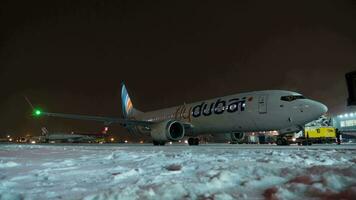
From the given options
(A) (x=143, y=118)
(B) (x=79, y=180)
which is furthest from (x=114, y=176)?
(A) (x=143, y=118)

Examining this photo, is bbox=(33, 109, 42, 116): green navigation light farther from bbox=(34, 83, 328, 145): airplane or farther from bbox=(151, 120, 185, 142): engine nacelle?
bbox=(151, 120, 185, 142): engine nacelle

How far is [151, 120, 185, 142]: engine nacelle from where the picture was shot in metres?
21.8

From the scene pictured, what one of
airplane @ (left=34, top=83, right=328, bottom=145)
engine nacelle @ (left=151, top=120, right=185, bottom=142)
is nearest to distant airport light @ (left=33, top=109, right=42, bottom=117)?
airplane @ (left=34, top=83, right=328, bottom=145)

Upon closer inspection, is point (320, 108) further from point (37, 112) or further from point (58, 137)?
point (58, 137)

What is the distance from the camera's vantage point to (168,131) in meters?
21.7

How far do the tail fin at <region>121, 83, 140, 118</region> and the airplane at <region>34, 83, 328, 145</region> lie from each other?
7.97 meters

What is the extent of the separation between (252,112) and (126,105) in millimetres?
20809

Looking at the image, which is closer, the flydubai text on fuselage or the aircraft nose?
the aircraft nose

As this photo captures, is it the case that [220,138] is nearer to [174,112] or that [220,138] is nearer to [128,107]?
[174,112]

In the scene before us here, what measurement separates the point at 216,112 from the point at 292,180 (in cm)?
1675

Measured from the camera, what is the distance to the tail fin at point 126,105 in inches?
1379

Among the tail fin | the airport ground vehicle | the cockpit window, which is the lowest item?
the airport ground vehicle

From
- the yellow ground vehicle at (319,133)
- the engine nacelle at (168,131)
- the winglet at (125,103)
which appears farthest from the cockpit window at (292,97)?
the winglet at (125,103)

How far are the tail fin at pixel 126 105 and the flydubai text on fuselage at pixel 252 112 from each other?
12412 millimetres
